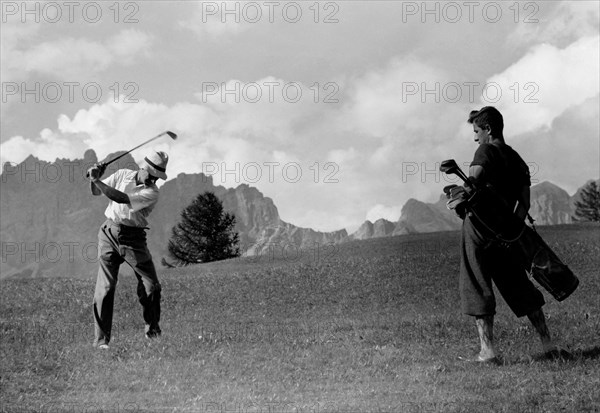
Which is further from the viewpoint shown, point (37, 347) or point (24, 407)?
point (37, 347)

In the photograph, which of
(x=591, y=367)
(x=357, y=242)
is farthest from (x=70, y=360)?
(x=357, y=242)

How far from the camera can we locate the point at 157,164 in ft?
46.9

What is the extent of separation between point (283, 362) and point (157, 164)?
15.6 ft

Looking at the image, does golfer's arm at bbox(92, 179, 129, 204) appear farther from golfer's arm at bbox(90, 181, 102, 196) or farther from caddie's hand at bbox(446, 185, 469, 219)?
caddie's hand at bbox(446, 185, 469, 219)

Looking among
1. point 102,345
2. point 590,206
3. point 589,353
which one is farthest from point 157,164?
point 590,206

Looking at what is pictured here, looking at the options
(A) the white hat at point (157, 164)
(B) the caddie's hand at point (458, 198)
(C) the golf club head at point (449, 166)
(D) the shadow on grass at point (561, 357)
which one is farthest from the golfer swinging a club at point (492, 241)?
(A) the white hat at point (157, 164)

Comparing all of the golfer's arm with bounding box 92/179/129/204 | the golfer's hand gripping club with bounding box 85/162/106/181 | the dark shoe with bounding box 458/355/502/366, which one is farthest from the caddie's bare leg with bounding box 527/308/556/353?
the golfer's hand gripping club with bounding box 85/162/106/181

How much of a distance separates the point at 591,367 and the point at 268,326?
9.28m

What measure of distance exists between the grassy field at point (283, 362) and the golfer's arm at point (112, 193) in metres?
2.90

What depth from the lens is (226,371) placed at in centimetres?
1190

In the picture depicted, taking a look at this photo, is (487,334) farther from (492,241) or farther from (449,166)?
(449,166)

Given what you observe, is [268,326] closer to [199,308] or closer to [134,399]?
[199,308]

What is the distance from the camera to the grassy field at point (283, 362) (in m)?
9.80

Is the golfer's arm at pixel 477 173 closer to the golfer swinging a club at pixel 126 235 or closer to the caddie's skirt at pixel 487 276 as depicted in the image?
the caddie's skirt at pixel 487 276
